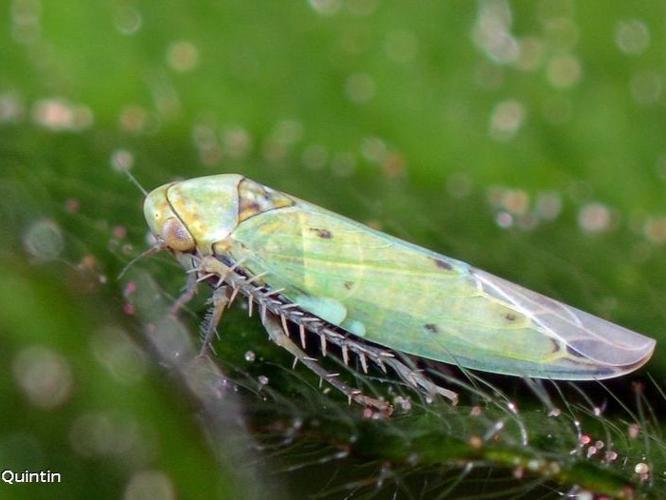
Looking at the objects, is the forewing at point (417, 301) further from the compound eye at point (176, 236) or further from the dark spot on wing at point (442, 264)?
the compound eye at point (176, 236)

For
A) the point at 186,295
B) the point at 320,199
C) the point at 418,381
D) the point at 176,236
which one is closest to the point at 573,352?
the point at 418,381

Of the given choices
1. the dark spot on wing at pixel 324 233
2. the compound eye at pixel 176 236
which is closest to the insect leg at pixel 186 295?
the compound eye at pixel 176 236

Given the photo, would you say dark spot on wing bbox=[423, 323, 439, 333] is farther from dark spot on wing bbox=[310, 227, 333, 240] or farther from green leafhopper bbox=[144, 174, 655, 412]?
dark spot on wing bbox=[310, 227, 333, 240]

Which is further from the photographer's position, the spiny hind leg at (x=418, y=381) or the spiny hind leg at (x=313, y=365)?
the spiny hind leg at (x=418, y=381)

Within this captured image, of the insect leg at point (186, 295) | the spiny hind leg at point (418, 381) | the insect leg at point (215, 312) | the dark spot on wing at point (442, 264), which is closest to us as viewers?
the spiny hind leg at point (418, 381)

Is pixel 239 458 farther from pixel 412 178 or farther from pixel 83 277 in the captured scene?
pixel 412 178

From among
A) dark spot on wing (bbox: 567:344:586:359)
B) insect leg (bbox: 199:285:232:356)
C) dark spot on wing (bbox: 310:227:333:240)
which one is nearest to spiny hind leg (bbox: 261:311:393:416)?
insect leg (bbox: 199:285:232:356)
